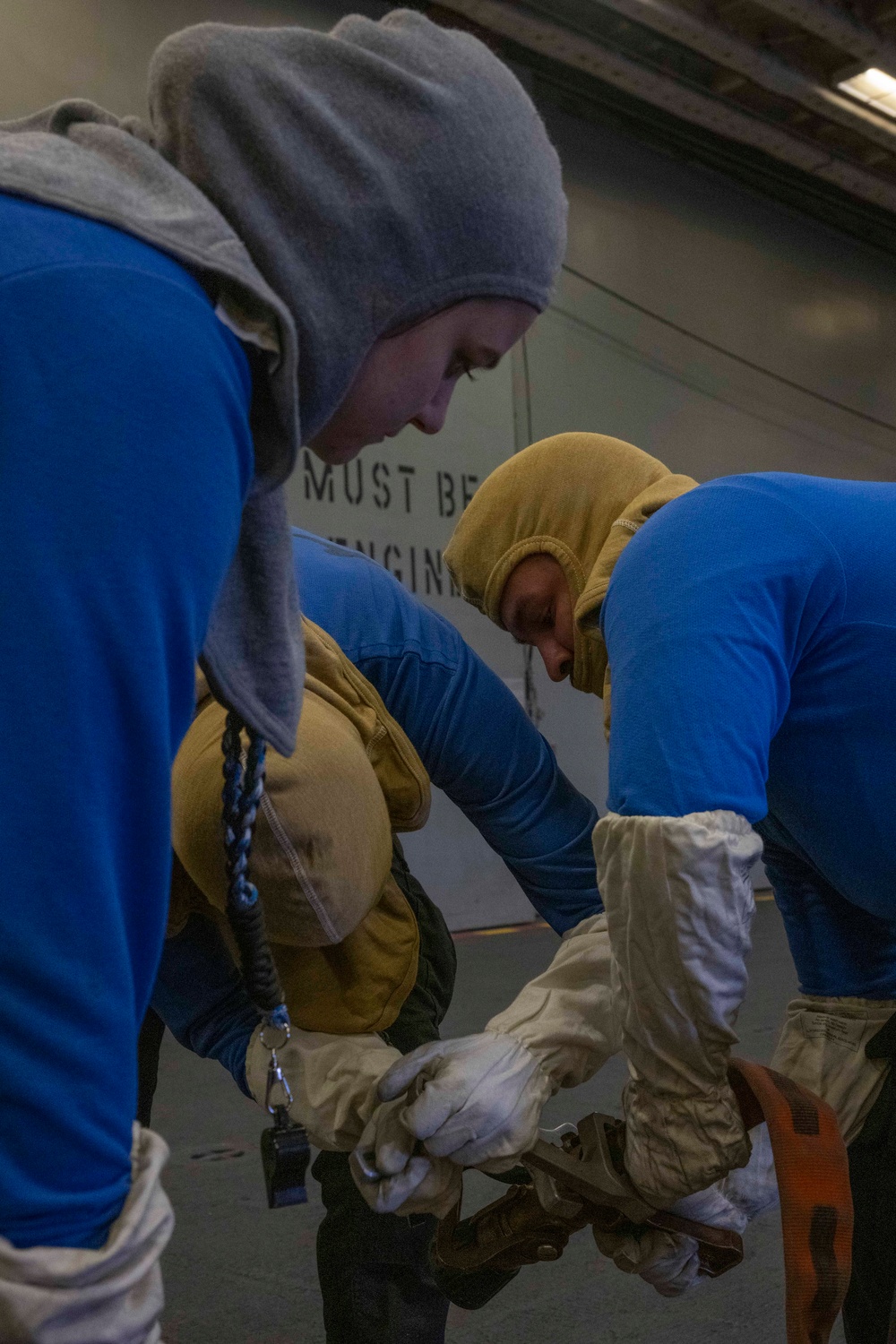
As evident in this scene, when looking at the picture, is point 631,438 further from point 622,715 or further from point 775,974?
point 622,715

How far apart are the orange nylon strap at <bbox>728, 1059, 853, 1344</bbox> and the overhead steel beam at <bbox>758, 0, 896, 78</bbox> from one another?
5217mm

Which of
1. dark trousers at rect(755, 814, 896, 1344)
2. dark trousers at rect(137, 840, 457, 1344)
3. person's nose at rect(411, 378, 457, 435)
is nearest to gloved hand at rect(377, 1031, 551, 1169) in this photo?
dark trousers at rect(137, 840, 457, 1344)

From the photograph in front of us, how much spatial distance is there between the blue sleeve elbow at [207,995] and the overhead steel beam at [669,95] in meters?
4.86

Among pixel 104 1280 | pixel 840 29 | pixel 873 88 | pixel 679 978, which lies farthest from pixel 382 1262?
pixel 873 88

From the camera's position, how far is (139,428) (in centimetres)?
55

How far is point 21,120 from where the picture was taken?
2.41 feet

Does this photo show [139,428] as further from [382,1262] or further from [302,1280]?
[302,1280]

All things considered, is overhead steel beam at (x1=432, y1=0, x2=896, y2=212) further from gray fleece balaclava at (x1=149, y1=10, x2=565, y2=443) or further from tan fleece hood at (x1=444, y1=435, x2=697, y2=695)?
gray fleece balaclava at (x1=149, y1=10, x2=565, y2=443)

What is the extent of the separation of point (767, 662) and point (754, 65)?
5406 millimetres

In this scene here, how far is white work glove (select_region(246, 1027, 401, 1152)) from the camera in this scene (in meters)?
1.23

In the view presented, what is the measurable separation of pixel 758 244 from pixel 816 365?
2.69ft

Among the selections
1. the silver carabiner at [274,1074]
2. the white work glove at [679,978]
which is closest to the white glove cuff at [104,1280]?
the silver carabiner at [274,1074]

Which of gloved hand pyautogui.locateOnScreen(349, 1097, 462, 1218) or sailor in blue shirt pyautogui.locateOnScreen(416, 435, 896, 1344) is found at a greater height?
Result: sailor in blue shirt pyautogui.locateOnScreen(416, 435, 896, 1344)

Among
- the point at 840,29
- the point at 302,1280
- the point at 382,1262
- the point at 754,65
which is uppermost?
the point at 840,29
